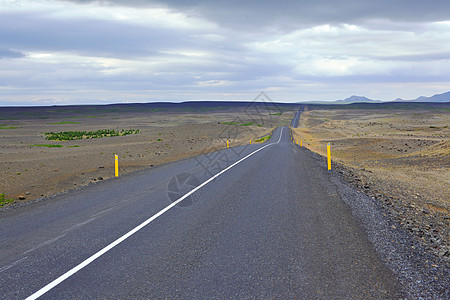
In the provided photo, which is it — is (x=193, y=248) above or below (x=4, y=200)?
above

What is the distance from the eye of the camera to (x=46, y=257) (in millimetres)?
6285

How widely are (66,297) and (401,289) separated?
4532 mm

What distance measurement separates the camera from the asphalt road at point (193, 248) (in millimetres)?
5094

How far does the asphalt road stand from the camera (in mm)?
5094

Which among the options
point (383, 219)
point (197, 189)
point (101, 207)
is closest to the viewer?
point (383, 219)

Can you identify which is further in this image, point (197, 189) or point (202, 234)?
point (197, 189)

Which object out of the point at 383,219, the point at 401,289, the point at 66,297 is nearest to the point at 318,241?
the point at 401,289

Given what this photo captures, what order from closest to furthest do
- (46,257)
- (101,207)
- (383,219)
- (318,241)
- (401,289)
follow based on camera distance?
(401,289) < (46,257) < (318,241) < (383,219) < (101,207)

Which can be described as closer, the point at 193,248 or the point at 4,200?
the point at 193,248

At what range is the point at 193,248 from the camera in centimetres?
670

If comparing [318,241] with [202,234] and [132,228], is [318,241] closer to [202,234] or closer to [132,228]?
[202,234]

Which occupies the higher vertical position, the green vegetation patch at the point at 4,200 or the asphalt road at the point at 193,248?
the asphalt road at the point at 193,248

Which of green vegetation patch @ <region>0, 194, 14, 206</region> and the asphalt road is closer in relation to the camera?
the asphalt road

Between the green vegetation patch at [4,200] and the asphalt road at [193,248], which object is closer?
the asphalt road at [193,248]
